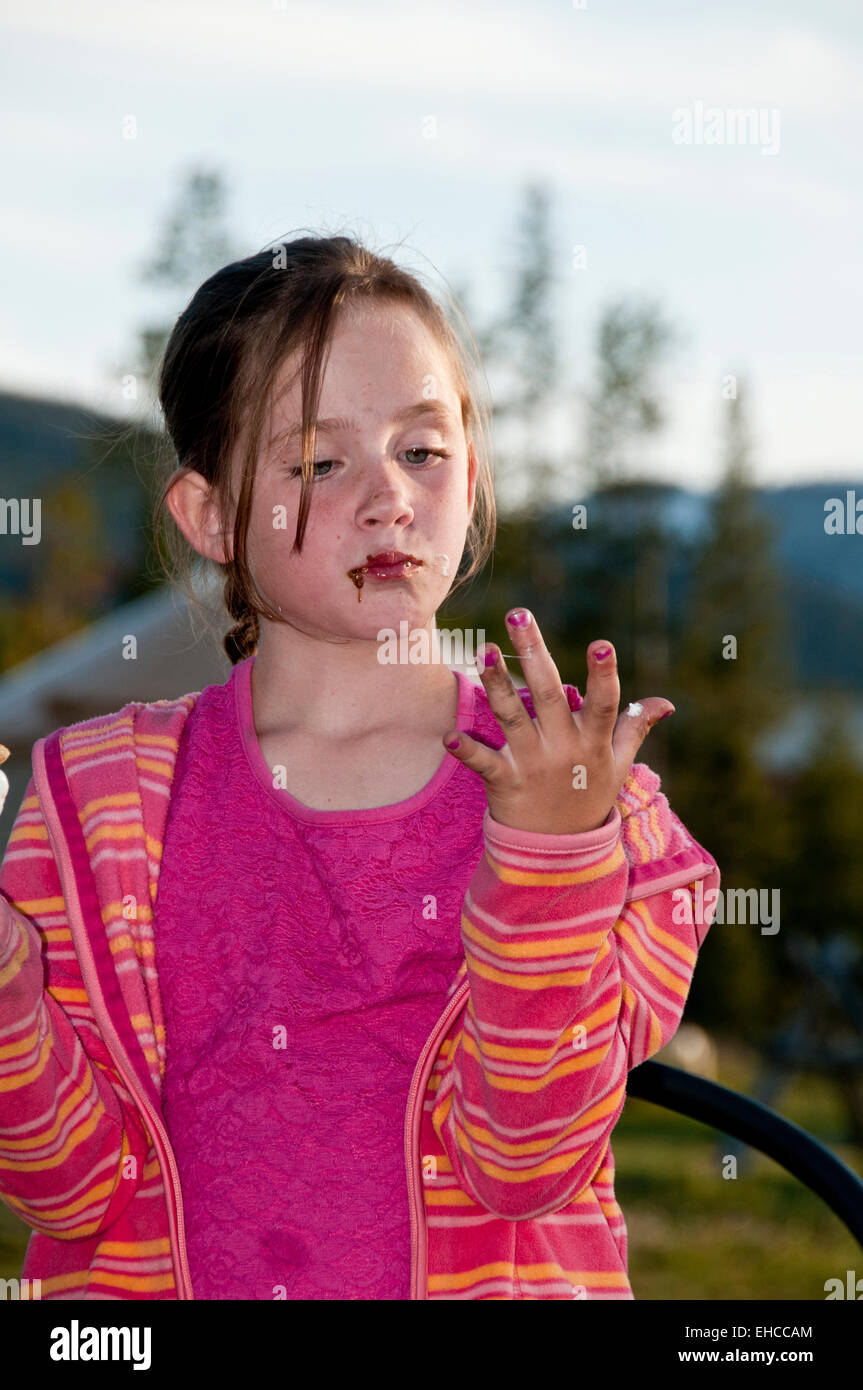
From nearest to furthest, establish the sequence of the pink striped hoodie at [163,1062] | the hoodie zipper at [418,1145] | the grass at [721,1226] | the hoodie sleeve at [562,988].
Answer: the hoodie sleeve at [562,988]
the pink striped hoodie at [163,1062]
the hoodie zipper at [418,1145]
the grass at [721,1226]

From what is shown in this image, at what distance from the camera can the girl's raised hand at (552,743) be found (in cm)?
116

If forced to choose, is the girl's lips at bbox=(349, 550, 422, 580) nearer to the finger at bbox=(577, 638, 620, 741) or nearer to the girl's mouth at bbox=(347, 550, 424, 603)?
the girl's mouth at bbox=(347, 550, 424, 603)

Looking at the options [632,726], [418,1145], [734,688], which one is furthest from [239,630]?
[734,688]

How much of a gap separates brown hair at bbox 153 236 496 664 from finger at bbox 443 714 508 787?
53 cm

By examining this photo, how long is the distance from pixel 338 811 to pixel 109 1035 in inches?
13.7

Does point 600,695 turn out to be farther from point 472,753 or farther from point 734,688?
point 734,688

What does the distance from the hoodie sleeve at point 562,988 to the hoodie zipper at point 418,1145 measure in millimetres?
26

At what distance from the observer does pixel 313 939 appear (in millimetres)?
1598

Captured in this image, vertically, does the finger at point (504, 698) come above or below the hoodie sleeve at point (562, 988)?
above

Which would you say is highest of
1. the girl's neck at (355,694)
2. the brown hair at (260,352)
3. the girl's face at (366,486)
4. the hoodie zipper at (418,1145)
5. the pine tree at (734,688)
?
the pine tree at (734,688)

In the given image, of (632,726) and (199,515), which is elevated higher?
(199,515)

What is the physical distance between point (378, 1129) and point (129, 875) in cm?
39

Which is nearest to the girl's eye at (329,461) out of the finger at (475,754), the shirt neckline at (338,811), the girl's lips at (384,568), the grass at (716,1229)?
the girl's lips at (384,568)

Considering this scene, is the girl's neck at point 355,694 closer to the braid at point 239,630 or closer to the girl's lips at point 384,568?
the girl's lips at point 384,568
